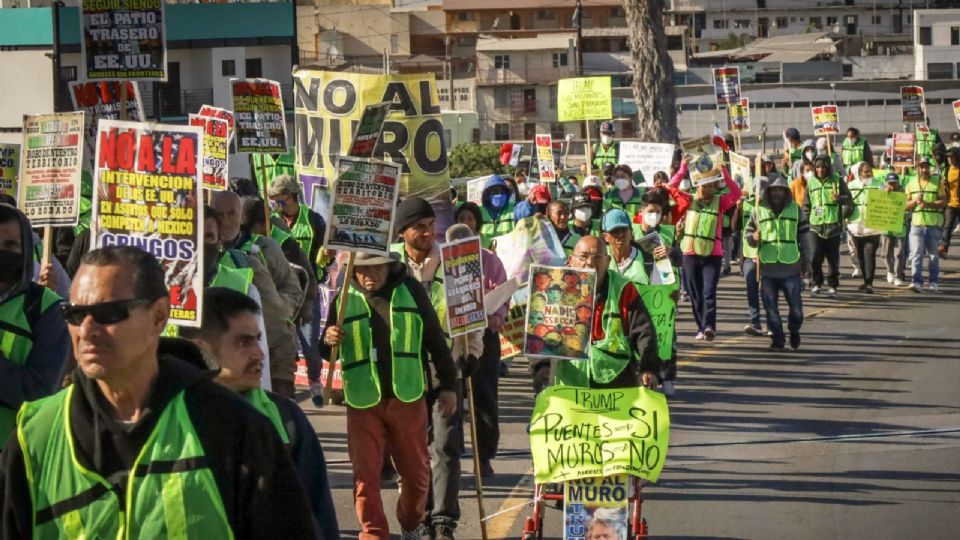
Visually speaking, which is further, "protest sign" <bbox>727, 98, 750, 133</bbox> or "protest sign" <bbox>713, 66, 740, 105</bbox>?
"protest sign" <bbox>713, 66, 740, 105</bbox>

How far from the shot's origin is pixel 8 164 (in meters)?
12.8

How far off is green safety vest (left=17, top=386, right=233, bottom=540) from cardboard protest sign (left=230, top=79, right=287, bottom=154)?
10731mm

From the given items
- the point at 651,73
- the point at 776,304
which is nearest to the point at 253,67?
the point at 651,73

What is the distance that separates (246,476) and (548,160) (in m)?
23.7

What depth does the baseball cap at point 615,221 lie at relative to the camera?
469 inches

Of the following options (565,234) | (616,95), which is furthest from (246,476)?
(616,95)

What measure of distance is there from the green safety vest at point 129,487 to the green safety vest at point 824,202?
1996 centimetres

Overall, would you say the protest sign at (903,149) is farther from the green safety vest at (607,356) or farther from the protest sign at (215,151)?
the green safety vest at (607,356)

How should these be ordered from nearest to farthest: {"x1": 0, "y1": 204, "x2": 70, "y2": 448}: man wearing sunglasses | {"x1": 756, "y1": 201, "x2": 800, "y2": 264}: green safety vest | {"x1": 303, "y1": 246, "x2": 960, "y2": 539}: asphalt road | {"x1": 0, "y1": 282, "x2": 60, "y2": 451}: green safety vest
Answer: {"x1": 0, "y1": 204, "x2": 70, "y2": 448}: man wearing sunglasses < {"x1": 0, "y1": 282, "x2": 60, "y2": 451}: green safety vest < {"x1": 303, "y1": 246, "x2": 960, "y2": 539}: asphalt road < {"x1": 756, "y1": 201, "x2": 800, "y2": 264}: green safety vest

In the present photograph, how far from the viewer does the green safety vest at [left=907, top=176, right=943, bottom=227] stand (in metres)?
24.0

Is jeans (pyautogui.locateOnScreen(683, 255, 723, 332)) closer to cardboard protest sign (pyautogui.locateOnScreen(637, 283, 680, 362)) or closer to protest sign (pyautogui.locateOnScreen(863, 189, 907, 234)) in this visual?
protest sign (pyautogui.locateOnScreen(863, 189, 907, 234))

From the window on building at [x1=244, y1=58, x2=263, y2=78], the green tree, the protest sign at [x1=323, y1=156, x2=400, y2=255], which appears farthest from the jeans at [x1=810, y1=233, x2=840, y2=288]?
the green tree

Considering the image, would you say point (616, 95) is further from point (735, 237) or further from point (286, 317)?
point (286, 317)

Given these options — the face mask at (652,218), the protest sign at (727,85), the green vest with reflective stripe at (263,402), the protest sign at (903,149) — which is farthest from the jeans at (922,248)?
the green vest with reflective stripe at (263,402)
